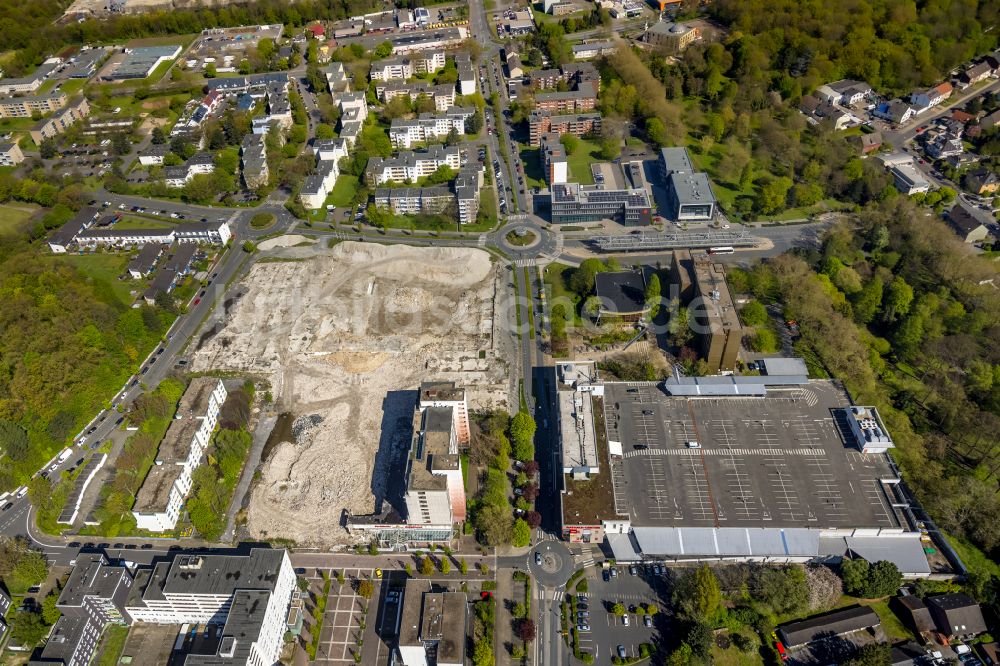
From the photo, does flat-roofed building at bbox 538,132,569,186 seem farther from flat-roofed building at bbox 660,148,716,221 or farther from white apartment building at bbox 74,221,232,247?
white apartment building at bbox 74,221,232,247

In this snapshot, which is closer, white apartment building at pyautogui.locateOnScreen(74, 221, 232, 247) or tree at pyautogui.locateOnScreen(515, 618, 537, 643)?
tree at pyautogui.locateOnScreen(515, 618, 537, 643)

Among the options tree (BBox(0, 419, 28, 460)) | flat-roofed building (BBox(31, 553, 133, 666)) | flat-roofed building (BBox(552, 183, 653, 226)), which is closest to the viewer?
flat-roofed building (BBox(31, 553, 133, 666))

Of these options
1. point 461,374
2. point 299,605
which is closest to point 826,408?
point 461,374

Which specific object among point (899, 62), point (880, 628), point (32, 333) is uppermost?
point (899, 62)

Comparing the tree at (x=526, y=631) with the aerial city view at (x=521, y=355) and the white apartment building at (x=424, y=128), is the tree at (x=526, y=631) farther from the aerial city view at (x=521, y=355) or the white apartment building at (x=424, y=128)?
the white apartment building at (x=424, y=128)

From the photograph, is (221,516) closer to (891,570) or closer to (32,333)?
(32,333)

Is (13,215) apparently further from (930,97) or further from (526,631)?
(930,97)

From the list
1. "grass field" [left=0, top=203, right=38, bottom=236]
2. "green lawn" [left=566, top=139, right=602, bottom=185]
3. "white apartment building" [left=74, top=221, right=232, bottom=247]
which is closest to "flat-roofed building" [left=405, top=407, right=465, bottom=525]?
"white apartment building" [left=74, top=221, right=232, bottom=247]
